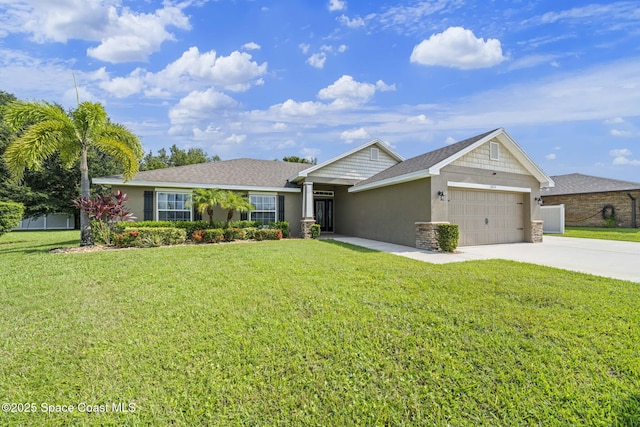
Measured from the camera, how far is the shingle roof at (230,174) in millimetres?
13609

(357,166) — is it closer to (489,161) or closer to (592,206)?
(489,161)

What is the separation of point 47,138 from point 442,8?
1482cm

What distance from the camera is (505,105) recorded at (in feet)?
40.3

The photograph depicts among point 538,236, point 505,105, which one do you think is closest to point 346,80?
point 505,105

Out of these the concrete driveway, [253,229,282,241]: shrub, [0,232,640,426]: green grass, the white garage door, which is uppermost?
the white garage door

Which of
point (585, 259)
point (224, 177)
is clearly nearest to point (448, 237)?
point (585, 259)

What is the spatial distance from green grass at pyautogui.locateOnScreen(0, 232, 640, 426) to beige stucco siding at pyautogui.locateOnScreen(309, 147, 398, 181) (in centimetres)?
988

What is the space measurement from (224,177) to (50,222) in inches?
825

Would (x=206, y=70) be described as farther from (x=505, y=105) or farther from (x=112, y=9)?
(x=505, y=105)

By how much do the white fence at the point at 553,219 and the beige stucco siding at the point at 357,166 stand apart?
35.4 ft

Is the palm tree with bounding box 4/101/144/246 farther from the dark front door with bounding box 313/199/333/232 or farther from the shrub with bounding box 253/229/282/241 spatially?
the dark front door with bounding box 313/199/333/232

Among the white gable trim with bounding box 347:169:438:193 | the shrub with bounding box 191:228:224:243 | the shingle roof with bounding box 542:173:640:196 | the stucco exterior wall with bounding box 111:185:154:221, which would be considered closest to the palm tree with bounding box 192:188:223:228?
the shrub with bounding box 191:228:224:243

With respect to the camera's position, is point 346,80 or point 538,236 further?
point 346,80

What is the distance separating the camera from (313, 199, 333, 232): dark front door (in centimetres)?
1792
